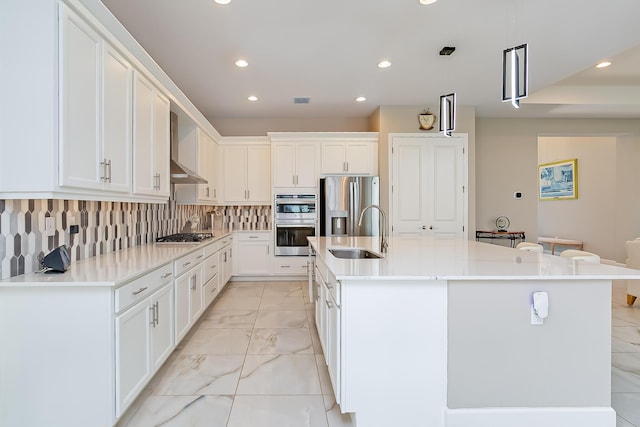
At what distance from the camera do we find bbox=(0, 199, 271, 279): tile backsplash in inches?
71.8

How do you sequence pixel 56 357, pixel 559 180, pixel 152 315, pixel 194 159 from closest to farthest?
pixel 56 357, pixel 152 315, pixel 194 159, pixel 559 180

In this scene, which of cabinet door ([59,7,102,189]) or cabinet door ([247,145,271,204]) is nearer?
cabinet door ([59,7,102,189])

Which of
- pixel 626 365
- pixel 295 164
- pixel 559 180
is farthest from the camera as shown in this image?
pixel 559 180

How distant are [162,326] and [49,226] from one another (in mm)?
956

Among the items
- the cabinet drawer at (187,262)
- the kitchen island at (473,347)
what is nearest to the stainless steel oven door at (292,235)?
the cabinet drawer at (187,262)

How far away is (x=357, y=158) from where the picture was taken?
543cm

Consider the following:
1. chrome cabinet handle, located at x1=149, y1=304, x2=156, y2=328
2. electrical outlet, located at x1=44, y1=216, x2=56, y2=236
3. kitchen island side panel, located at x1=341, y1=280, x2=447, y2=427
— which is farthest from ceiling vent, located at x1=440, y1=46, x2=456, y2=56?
electrical outlet, located at x1=44, y1=216, x2=56, y2=236

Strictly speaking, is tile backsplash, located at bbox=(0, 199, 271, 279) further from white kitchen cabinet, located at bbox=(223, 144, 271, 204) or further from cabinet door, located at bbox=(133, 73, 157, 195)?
white kitchen cabinet, located at bbox=(223, 144, 271, 204)

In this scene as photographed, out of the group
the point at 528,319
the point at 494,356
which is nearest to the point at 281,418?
the point at 494,356

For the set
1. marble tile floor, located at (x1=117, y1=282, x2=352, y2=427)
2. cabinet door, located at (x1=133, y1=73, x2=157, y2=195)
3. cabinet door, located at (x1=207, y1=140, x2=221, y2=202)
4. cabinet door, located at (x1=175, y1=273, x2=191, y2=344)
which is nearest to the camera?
marble tile floor, located at (x1=117, y1=282, x2=352, y2=427)

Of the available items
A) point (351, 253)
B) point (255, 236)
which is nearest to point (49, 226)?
point (351, 253)

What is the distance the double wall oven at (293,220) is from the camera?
539 centimetres

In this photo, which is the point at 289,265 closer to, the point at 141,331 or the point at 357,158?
the point at 357,158

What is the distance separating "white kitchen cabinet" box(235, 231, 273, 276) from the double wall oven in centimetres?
19
